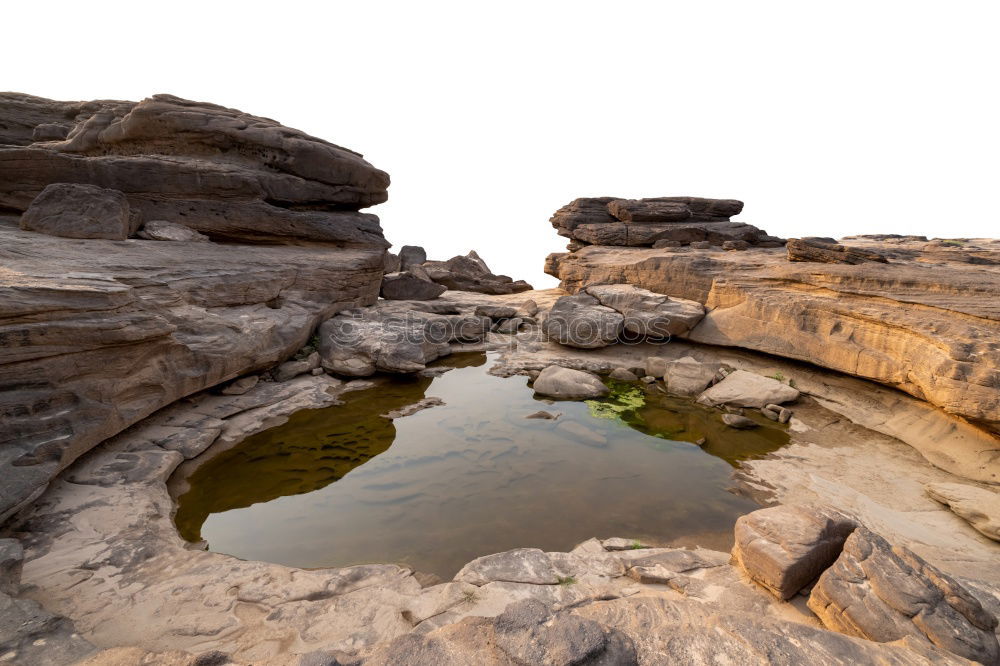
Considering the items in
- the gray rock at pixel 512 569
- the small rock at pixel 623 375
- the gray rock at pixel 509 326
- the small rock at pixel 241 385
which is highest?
the gray rock at pixel 509 326

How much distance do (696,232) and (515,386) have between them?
11692mm

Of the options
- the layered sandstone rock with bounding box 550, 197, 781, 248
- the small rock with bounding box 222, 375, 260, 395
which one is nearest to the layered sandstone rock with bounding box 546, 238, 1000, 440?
the layered sandstone rock with bounding box 550, 197, 781, 248

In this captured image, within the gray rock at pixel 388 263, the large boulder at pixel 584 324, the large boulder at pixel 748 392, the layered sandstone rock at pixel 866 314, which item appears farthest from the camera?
the gray rock at pixel 388 263

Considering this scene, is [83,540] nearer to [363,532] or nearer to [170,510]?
[170,510]

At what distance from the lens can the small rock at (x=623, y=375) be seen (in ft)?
39.3

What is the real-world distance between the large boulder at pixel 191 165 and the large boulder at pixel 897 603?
1527 centimetres

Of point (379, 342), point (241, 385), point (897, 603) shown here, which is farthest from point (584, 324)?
point (897, 603)

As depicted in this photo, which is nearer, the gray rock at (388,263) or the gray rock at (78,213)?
the gray rock at (78,213)

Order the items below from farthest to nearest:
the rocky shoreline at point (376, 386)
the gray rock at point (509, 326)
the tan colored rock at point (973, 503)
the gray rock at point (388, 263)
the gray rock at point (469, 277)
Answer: the gray rock at point (469, 277)
the gray rock at point (388, 263)
the gray rock at point (509, 326)
the tan colored rock at point (973, 503)
the rocky shoreline at point (376, 386)

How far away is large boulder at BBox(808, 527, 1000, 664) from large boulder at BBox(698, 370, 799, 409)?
6473mm

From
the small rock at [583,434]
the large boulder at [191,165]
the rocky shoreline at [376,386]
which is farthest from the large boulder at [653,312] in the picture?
the large boulder at [191,165]

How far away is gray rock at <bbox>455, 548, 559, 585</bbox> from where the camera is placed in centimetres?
454

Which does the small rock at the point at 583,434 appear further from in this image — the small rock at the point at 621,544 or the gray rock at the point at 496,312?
the gray rock at the point at 496,312

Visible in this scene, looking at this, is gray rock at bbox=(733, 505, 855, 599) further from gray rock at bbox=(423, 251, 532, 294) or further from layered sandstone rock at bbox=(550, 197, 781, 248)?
gray rock at bbox=(423, 251, 532, 294)
